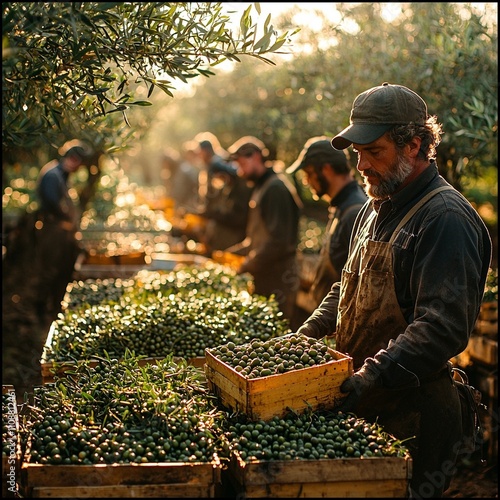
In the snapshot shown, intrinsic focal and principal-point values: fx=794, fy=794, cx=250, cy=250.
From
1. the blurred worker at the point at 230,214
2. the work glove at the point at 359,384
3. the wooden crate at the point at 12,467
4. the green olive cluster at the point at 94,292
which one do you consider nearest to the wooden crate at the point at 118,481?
the wooden crate at the point at 12,467

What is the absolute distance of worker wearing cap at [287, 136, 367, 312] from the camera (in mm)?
6715

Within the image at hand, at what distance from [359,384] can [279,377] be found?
0.40 m

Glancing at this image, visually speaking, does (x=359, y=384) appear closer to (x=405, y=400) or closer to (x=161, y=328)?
(x=405, y=400)

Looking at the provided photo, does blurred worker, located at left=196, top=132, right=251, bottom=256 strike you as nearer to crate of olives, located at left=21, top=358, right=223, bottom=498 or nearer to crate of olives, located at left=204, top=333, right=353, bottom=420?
crate of olives, located at left=204, top=333, right=353, bottom=420

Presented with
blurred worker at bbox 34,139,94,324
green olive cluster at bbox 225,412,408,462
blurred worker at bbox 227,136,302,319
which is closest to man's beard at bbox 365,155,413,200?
green olive cluster at bbox 225,412,408,462

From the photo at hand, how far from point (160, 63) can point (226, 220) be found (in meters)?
7.68

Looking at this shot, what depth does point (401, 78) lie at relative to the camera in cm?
946

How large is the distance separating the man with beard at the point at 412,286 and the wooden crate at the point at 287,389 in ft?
0.26

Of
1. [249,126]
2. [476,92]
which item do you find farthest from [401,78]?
[249,126]

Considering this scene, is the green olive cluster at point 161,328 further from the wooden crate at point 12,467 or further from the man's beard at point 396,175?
the man's beard at point 396,175

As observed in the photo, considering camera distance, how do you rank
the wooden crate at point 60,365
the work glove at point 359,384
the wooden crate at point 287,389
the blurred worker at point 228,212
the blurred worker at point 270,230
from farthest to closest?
the blurred worker at point 228,212, the blurred worker at point 270,230, the wooden crate at point 60,365, the work glove at point 359,384, the wooden crate at point 287,389

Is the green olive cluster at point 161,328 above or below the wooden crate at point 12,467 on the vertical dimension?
above

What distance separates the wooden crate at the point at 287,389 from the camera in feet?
12.1

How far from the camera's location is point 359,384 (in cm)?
383
